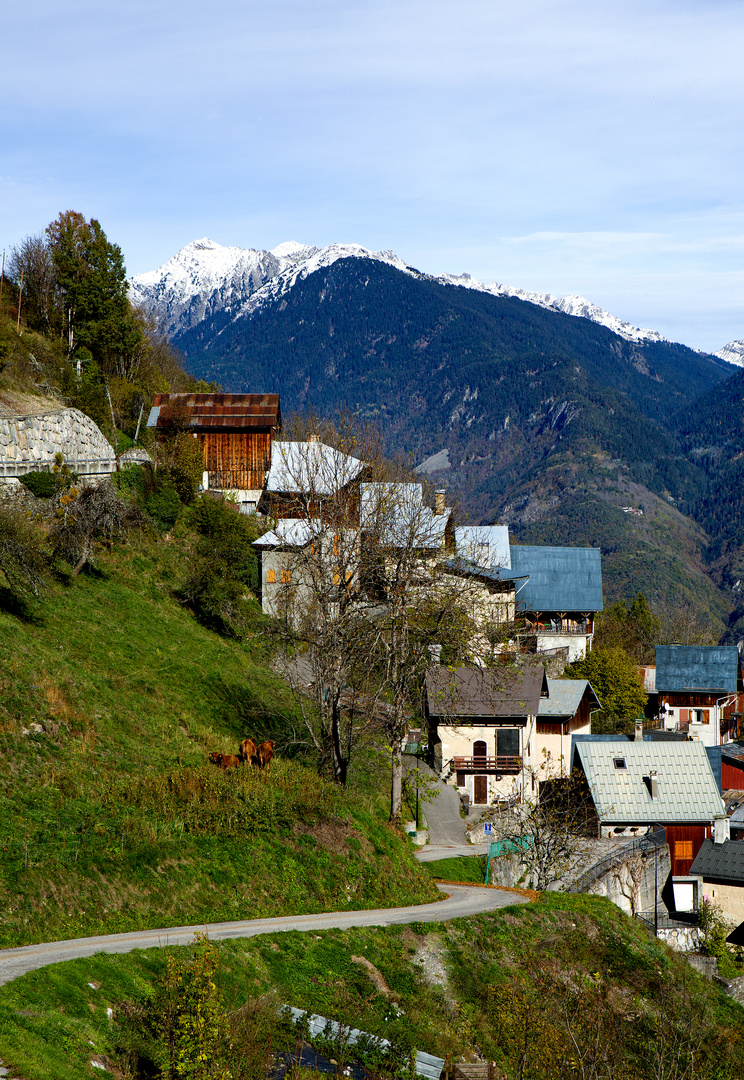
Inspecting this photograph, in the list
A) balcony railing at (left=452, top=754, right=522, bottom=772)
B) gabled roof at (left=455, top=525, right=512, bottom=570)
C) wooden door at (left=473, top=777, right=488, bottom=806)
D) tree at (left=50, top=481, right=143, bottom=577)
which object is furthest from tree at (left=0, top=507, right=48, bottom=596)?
gabled roof at (left=455, top=525, right=512, bottom=570)

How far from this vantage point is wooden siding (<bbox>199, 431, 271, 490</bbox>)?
63.1 meters

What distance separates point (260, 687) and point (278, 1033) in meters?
22.8

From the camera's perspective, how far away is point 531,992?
908 inches

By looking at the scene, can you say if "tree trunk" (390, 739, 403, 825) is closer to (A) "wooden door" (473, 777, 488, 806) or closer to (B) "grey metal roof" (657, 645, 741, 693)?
(A) "wooden door" (473, 777, 488, 806)

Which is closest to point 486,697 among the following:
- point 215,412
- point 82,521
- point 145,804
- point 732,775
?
point 82,521

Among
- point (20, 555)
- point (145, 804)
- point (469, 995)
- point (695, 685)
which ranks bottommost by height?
point (469, 995)

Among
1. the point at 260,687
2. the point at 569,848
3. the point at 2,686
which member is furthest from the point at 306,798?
the point at 569,848

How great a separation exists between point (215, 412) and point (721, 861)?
40106 mm

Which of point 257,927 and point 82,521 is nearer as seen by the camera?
point 257,927

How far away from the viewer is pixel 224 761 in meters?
26.9

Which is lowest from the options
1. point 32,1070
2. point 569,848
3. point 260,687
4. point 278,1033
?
point 569,848

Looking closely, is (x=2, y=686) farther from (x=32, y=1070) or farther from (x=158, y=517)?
(x=158, y=517)

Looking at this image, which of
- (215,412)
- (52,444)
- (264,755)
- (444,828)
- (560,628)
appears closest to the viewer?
(264,755)

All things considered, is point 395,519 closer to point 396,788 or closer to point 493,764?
point 396,788
